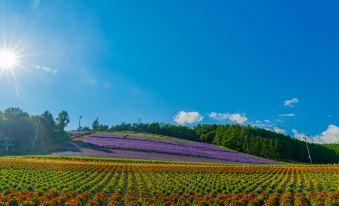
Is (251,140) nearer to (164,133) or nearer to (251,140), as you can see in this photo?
(251,140)

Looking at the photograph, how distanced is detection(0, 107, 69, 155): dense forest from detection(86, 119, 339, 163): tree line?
174 ft

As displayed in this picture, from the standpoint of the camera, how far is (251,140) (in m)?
88.9

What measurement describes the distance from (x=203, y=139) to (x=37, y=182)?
9473 cm

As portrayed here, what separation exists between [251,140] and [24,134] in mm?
74672

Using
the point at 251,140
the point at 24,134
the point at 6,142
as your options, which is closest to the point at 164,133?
the point at 251,140

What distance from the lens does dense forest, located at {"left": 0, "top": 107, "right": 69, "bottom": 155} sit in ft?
170

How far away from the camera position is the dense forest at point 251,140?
8550 centimetres

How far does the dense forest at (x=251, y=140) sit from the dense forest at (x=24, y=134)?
53081mm

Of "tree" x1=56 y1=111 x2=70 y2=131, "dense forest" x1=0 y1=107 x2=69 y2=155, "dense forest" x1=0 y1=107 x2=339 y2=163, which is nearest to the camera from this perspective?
"dense forest" x1=0 y1=107 x2=69 y2=155

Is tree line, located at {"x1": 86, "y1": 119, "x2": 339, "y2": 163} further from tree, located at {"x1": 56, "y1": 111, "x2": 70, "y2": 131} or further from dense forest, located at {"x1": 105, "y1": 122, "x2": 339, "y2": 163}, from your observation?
tree, located at {"x1": 56, "y1": 111, "x2": 70, "y2": 131}

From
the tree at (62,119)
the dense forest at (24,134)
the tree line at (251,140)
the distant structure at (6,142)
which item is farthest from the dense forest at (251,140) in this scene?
the distant structure at (6,142)

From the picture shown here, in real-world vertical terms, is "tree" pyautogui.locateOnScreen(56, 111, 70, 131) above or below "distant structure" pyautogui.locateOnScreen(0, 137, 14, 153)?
above

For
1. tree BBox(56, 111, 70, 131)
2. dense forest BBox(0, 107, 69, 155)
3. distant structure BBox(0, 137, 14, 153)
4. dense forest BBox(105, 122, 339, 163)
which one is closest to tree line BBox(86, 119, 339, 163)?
dense forest BBox(105, 122, 339, 163)

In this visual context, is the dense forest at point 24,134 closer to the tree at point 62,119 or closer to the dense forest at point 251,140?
the tree at point 62,119
